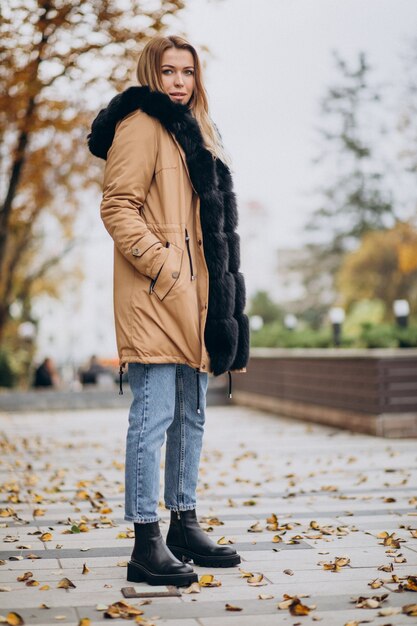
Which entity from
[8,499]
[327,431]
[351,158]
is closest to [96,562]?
[8,499]

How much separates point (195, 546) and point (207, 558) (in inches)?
2.9

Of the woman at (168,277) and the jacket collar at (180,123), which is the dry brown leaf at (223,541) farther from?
the jacket collar at (180,123)

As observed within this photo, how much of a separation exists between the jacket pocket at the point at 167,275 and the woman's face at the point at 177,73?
28.0 inches

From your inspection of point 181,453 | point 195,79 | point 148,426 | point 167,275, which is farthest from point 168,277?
point 195,79

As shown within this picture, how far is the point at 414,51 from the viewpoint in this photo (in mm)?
35469

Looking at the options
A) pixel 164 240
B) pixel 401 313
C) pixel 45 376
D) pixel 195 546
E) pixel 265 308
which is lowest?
pixel 45 376

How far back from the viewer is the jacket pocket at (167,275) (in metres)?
4.05

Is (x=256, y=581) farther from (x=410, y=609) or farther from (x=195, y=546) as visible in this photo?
(x=410, y=609)

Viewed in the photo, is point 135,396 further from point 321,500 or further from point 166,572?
point 321,500

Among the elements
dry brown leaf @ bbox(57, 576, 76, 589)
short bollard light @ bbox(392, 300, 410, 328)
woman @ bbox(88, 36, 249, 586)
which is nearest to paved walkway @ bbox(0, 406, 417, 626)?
dry brown leaf @ bbox(57, 576, 76, 589)

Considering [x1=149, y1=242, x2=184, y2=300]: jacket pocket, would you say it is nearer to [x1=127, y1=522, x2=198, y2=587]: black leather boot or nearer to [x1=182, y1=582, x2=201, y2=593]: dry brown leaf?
[x1=127, y1=522, x2=198, y2=587]: black leather boot

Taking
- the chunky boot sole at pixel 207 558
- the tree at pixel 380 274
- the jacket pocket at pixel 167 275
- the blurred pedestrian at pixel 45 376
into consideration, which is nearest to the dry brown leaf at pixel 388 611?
the chunky boot sole at pixel 207 558

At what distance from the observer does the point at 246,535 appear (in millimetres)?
5402

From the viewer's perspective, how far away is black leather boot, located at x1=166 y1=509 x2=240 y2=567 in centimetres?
444
